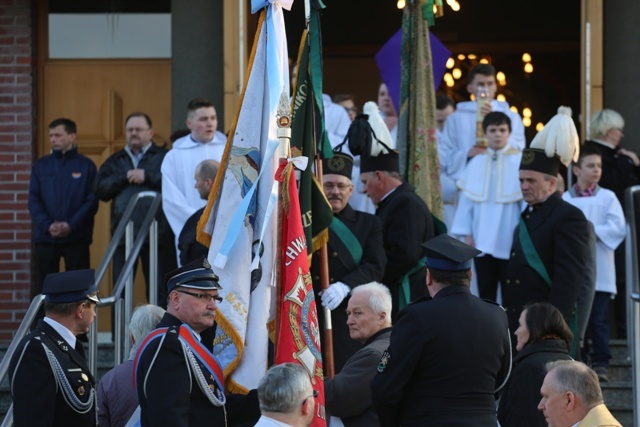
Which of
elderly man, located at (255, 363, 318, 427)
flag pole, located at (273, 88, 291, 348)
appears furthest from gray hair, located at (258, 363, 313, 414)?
flag pole, located at (273, 88, 291, 348)

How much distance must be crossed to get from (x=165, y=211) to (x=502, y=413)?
384cm

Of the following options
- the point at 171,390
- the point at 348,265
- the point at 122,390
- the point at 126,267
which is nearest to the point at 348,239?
the point at 348,265

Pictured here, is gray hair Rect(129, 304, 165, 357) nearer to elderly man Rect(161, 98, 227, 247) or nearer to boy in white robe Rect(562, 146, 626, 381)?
elderly man Rect(161, 98, 227, 247)

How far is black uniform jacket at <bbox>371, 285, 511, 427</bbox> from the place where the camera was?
639 centimetres

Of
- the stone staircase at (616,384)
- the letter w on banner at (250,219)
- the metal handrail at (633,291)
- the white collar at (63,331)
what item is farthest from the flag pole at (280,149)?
the stone staircase at (616,384)

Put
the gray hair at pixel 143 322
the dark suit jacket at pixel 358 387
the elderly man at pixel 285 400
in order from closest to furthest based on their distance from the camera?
the elderly man at pixel 285 400
the dark suit jacket at pixel 358 387
the gray hair at pixel 143 322

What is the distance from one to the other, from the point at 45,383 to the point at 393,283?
10.6 ft

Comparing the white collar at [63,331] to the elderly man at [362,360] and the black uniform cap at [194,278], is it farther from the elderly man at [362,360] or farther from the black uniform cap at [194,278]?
the elderly man at [362,360]

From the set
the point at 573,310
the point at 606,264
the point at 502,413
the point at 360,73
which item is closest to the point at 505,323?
the point at 502,413

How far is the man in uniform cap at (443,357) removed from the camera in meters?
6.39

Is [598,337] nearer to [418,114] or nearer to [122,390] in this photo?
[418,114]

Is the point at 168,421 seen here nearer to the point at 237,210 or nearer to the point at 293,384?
the point at 293,384

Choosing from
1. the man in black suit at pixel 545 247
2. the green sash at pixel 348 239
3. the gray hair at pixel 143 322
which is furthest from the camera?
the man in black suit at pixel 545 247

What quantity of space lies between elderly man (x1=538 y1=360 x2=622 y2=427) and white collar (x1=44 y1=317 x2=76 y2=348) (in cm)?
235
